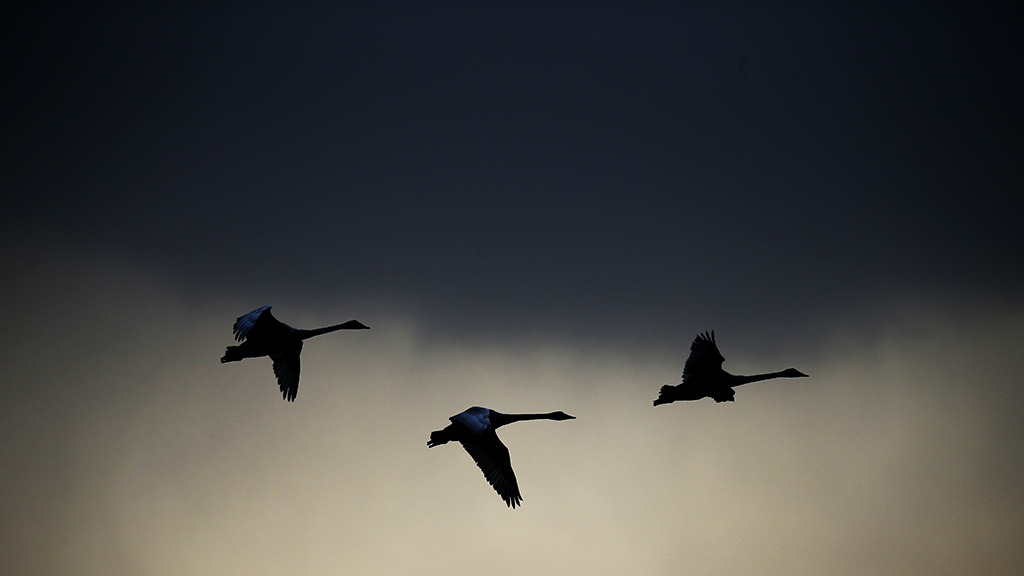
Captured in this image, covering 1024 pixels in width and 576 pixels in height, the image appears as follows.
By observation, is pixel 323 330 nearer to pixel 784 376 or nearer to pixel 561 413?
pixel 561 413

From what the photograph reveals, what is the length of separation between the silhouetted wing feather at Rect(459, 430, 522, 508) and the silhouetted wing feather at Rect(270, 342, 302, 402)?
821 cm

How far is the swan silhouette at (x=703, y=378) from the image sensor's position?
33.1 m

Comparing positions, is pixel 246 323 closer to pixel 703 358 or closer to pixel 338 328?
pixel 338 328

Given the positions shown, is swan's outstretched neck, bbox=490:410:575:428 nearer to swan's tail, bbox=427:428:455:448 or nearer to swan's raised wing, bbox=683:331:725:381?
swan's tail, bbox=427:428:455:448

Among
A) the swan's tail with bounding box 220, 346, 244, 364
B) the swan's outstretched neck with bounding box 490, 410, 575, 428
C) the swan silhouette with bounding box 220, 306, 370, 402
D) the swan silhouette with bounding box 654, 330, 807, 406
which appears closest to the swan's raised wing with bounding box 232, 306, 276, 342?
the swan silhouette with bounding box 220, 306, 370, 402

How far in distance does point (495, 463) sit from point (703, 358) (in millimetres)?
8488

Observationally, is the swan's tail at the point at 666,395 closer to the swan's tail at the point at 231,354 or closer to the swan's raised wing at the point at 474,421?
the swan's raised wing at the point at 474,421

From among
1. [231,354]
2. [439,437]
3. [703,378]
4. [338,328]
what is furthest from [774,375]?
[231,354]

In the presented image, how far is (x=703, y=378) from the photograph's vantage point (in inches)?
1325

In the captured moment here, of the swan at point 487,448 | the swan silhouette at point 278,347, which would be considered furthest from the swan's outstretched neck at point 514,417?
the swan silhouette at point 278,347

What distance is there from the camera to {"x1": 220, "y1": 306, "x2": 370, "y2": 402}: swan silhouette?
3581cm

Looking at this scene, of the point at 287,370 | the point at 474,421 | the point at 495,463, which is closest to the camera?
the point at 474,421

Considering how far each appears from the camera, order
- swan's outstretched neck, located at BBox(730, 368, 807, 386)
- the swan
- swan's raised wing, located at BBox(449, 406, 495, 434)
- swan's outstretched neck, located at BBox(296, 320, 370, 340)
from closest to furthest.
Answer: swan's raised wing, located at BBox(449, 406, 495, 434) → the swan → swan's outstretched neck, located at BBox(730, 368, 807, 386) → swan's outstretched neck, located at BBox(296, 320, 370, 340)

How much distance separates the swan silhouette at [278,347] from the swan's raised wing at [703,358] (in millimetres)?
15312
